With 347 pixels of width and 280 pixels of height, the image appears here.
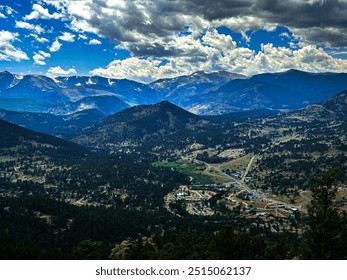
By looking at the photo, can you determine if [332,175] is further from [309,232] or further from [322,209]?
[309,232]

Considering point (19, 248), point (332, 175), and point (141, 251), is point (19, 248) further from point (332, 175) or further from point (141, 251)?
point (332, 175)

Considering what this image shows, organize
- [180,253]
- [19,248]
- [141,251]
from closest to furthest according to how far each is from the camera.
Result: 1. [180,253]
2. [19,248]
3. [141,251]

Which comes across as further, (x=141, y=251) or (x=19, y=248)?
(x=141, y=251)

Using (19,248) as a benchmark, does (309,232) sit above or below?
above

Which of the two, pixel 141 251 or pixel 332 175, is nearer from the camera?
pixel 332 175

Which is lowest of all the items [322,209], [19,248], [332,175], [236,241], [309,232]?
[19,248]
